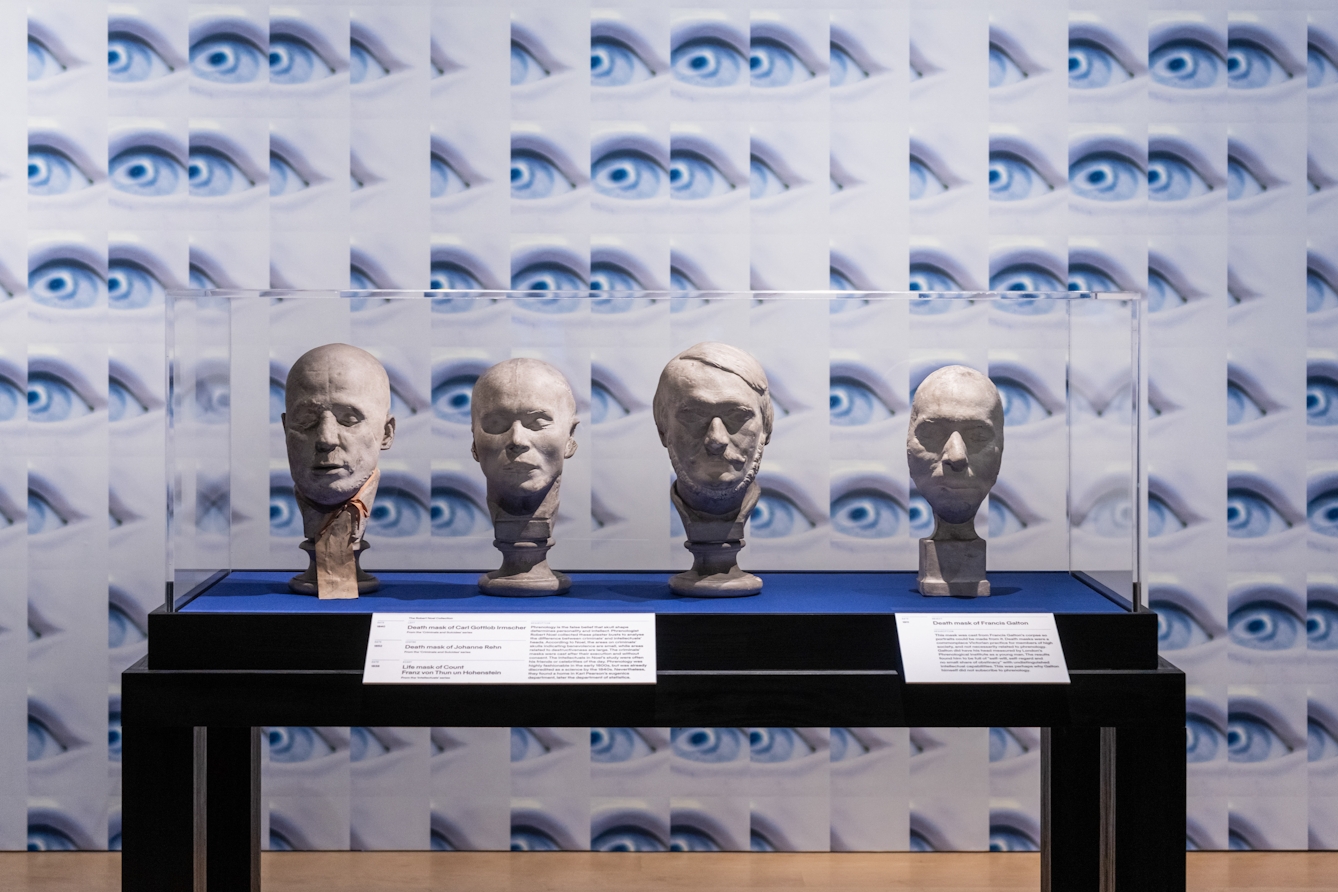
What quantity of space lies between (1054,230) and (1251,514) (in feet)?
3.22

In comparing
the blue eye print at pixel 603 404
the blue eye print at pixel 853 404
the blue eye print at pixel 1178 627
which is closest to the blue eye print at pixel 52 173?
the blue eye print at pixel 603 404

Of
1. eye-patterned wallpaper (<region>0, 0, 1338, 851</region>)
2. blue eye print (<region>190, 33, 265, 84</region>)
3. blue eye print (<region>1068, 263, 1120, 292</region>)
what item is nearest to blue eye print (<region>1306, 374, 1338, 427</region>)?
eye-patterned wallpaper (<region>0, 0, 1338, 851</region>)

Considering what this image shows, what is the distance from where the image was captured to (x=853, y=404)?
2479 mm

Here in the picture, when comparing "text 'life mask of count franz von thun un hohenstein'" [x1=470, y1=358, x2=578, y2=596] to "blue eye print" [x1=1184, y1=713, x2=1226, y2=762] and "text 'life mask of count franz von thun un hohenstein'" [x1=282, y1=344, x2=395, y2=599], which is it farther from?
"blue eye print" [x1=1184, y1=713, x2=1226, y2=762]

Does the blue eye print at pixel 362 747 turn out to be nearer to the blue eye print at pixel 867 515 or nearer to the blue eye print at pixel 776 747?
the blue eye print at pixel 776 747

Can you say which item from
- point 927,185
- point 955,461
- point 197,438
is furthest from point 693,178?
point 197,438

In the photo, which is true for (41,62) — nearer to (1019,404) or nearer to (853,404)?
(853,404)

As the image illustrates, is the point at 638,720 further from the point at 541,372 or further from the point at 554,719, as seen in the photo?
the point at 541,372

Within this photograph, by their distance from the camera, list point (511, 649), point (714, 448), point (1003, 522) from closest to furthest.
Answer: point (511, 649) < point (714, 448) < point (1003, 522)

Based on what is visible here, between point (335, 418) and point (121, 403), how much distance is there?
1.25 m

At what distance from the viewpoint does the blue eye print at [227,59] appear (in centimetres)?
336

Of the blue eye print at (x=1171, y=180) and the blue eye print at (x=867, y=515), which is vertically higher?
the blue eye print at (x=1171, y=180)

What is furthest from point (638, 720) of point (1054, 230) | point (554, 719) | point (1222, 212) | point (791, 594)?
point (1222, 212)

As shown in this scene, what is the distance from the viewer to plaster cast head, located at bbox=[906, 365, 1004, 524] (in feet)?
8.11
